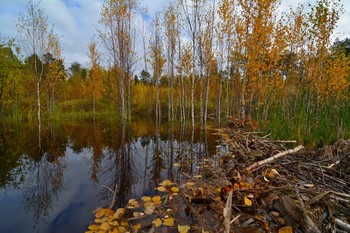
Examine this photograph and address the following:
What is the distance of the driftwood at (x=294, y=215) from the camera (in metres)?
1.70

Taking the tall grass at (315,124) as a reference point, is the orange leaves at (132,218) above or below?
below

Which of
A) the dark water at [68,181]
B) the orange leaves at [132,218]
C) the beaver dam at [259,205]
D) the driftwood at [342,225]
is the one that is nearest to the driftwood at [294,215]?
the beaver dam at [259,205]

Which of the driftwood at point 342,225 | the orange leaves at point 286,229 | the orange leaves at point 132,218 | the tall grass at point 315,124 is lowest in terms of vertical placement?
the orange leaves at point 132,218

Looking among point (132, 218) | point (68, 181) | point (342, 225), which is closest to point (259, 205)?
point (342, 225)

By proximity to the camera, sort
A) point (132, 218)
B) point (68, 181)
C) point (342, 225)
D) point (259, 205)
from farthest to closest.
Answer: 1. point (68, 181)
2. point (132, 218)
3. point (259, 205)
4. point (342, 225)

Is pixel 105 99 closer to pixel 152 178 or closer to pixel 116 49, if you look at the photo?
pixel 116 49

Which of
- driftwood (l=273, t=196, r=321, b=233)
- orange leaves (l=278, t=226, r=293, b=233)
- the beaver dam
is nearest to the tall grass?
the beaver dam

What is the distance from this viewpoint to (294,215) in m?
1.83

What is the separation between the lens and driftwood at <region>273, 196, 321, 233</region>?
1.70 meters

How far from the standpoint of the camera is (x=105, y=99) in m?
29.7

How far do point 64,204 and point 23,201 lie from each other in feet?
2.60

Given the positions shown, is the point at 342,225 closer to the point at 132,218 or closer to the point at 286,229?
the point at 286,229

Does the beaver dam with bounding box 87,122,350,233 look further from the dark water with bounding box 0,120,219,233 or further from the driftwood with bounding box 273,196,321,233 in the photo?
the dark water with bounding box 0,120,219,233

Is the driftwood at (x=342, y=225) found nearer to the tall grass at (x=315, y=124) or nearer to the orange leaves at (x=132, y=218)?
the orange leaves at (x=132, y=218)
